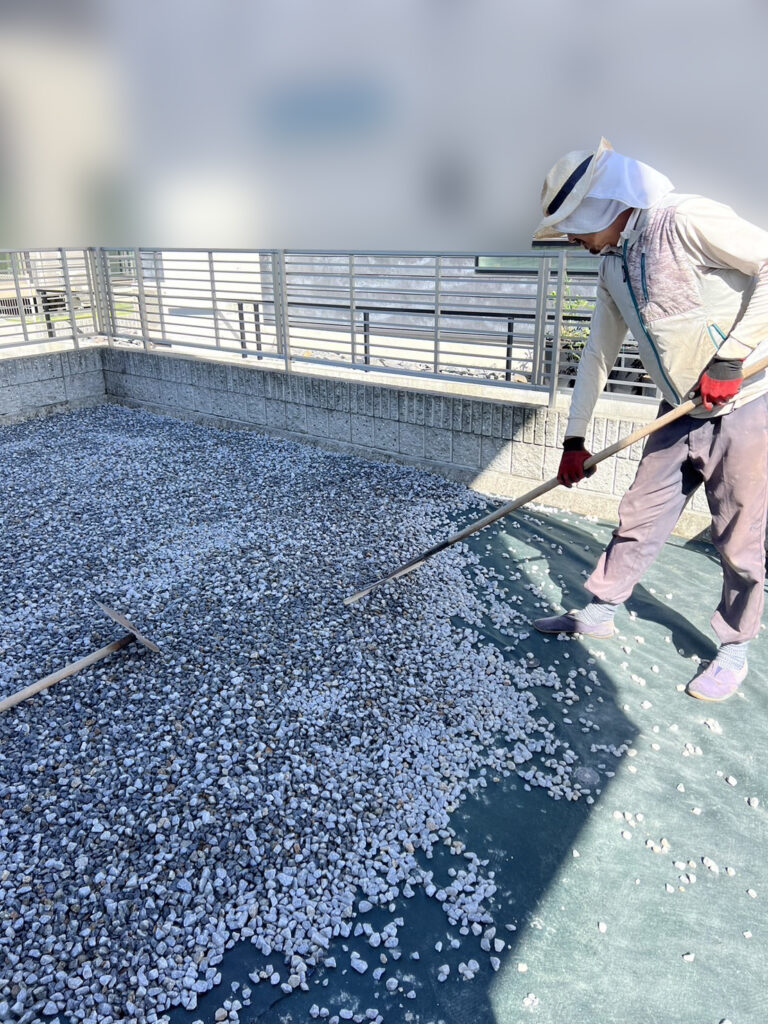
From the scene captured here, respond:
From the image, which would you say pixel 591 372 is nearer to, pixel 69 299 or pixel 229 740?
pixel 229 740

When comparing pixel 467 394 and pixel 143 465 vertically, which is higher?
pixel 467 394

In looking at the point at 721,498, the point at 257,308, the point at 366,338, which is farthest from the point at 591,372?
the point at 257,308

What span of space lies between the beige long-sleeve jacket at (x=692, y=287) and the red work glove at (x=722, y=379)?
46 millimetres

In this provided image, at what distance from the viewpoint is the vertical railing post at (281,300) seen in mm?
6629

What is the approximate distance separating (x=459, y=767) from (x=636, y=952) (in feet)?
2.83

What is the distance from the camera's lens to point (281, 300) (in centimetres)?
680

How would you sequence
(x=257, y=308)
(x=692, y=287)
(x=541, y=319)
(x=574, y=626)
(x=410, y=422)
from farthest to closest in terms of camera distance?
(x=257, y=308)
(x=410, y=422)
(x=541, y=319)
(x=574, y=626)
(x=692, y=287)

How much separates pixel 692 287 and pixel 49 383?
7.30m

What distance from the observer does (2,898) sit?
2117mm

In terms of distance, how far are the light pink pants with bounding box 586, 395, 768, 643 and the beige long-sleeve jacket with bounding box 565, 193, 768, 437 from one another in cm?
12

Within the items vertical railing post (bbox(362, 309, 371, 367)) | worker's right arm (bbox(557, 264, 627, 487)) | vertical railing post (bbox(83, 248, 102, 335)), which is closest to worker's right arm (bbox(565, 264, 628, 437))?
worker's right arm (bbox(557, 264, 627, 487))

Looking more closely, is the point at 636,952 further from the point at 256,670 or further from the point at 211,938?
the point at 256,670

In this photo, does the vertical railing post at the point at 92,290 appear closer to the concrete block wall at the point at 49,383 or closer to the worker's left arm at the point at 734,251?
the concrete block wall at the point at 49,383

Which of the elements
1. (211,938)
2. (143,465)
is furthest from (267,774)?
(143,465)
